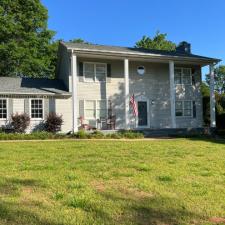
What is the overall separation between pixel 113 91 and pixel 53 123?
4.92 m

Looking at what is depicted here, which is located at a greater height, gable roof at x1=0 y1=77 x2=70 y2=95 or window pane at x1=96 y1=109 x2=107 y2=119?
gable roof at x1=0 y1=77 x2=70 y2=95

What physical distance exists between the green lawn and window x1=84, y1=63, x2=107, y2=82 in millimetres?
14342

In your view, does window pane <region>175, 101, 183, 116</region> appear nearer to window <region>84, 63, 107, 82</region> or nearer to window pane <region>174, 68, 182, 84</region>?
window pane <region>174, 68, 182, 84</region>

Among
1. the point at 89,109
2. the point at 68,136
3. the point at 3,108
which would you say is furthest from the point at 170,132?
the point at 3,108

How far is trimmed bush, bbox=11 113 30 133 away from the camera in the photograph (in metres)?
21.0

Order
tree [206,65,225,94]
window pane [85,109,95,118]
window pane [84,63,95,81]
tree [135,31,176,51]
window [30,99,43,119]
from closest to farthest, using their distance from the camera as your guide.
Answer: window [30,99,43,119]
window pane [85,109,95,118]
window pane [84,63,95,81]
tree [135,31,176,51]
tree [206,65,225,94]

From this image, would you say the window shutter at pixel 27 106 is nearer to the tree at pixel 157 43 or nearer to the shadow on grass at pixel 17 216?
the shadow on grass at pixel 17 216

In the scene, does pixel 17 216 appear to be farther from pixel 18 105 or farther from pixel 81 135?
pixel 18 105

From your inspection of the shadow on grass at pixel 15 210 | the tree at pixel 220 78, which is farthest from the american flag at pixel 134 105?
the tree at pixel 220 78

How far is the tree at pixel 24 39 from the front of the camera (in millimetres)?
32781

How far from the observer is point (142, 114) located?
82.9 ft

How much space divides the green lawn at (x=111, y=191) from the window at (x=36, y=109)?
12.7m

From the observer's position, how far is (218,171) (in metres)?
8.22

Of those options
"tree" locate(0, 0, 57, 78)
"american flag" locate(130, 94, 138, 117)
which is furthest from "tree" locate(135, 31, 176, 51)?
"american flag" locate(130, 94, 138, 117)
